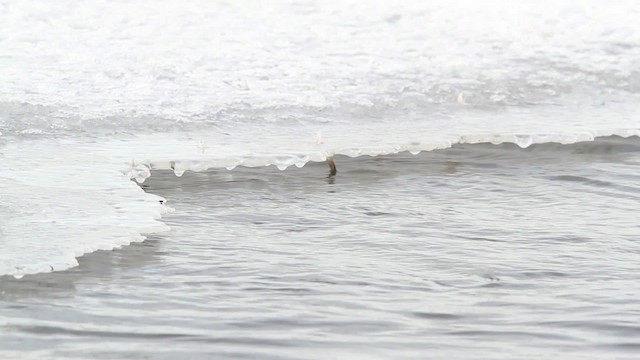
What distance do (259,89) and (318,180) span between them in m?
1.33

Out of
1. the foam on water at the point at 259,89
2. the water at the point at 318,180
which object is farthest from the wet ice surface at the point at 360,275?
the foam on water at the point at 259,89

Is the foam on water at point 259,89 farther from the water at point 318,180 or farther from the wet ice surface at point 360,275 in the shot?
the wet ice surface at point 360,275

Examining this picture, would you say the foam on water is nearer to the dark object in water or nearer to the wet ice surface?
the dark object in water

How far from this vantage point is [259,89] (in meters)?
6.84

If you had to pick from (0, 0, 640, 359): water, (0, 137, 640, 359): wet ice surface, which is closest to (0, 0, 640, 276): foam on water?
(0, 0, 640, 359): water

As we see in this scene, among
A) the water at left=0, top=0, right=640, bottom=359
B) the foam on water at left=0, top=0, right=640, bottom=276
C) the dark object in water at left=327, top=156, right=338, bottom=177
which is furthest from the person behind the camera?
the dark object in water at left=327, top=156, right=338, bottom=177

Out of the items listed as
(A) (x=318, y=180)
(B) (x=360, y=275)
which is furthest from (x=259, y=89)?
(B) (x=360, y=275)

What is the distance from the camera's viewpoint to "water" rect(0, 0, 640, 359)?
3.69m

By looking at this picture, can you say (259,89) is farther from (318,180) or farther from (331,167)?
(318,180)

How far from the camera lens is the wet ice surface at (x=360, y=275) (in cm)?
353

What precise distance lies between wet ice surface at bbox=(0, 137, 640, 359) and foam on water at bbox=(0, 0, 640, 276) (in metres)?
0.20

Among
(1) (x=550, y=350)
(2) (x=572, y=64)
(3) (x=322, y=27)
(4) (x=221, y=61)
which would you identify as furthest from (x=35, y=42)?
(1) (x=550, y=350)

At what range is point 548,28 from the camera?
8219 millimetres

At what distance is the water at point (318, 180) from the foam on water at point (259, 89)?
19 millimetres
